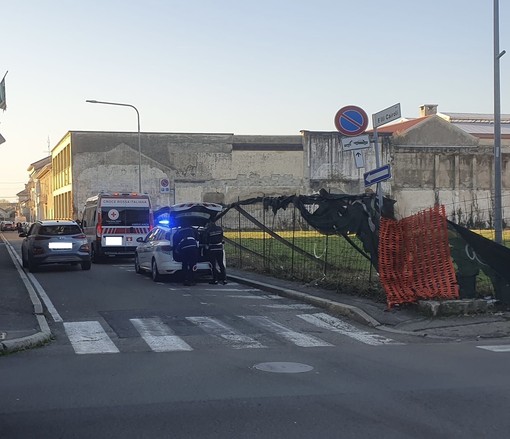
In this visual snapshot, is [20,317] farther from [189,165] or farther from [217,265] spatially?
[189,165]

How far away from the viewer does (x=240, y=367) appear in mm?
7516

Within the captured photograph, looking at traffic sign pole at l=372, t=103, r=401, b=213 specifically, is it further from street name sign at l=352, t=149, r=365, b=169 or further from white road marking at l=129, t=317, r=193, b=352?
white road marking at l=129, t=317, r=193, b=352

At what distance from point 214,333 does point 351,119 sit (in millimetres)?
5102

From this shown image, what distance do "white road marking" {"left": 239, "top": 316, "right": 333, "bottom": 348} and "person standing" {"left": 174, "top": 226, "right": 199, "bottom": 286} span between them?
483 centimetres

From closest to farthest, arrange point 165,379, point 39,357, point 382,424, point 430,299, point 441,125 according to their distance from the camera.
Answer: point 382,424 < point 165,379 < point 39,357 < point 430,299 < point 441,125

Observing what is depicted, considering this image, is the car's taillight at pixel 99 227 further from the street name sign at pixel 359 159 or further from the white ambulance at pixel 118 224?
the street name sign at pixel 359 159

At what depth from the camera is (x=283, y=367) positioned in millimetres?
7508

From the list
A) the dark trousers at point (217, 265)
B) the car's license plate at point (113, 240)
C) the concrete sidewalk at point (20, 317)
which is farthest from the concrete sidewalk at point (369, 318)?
the car's license plate at point (113, 240)

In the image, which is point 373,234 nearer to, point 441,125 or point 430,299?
point 430,299

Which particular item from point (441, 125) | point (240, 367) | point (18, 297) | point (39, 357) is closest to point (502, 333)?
point (240, 367)

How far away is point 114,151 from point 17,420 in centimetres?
4757

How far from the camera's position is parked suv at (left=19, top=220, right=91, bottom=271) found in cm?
1930

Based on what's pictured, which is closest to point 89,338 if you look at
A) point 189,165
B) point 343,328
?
point 343,328

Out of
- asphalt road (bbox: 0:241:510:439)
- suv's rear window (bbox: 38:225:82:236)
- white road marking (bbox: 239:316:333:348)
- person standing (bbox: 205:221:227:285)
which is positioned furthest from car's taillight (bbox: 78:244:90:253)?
white road marking (bbox: 239:316:333:348)
